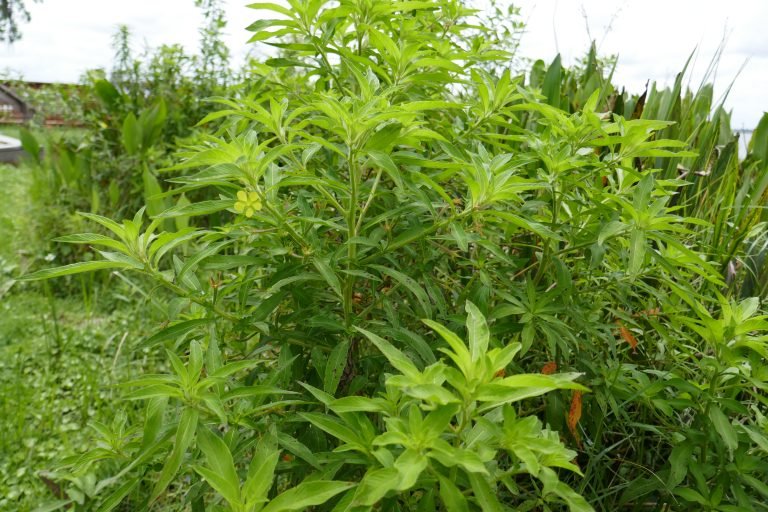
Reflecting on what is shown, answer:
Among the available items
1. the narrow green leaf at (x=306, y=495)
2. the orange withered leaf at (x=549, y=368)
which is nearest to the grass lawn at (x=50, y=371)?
the narrow green leaf at (x=306, y=495)

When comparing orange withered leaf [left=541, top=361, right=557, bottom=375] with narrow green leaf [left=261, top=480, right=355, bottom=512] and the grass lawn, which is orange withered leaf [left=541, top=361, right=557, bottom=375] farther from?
the grass lawn

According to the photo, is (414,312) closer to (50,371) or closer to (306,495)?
(306,495)

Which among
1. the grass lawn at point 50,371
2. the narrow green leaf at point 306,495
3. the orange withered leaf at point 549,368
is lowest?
the grass lawn at point 50,371

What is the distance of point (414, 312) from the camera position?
1696 millimetres

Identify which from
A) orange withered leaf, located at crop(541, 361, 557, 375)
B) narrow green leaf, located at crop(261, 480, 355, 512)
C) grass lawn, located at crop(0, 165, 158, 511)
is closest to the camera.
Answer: narrow green leaf, located at crop(261, 480, 355, 512)

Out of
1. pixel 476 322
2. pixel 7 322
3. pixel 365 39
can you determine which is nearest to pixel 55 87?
pixel 7 322

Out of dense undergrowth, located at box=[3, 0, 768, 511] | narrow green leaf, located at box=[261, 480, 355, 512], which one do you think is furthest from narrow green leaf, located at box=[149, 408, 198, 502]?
narrow green leaf, located at box=[261, 480, 355, 512]

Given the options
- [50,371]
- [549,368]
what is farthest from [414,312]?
[50,371]

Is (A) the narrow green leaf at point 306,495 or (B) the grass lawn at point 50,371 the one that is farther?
(B) the grass lawn at point 50,371

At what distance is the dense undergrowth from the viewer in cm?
116

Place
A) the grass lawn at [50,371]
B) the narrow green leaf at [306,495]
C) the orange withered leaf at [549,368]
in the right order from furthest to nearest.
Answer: the grass lawn at [50,371] → the orange withered leaf at [549,368] → the narrow green leaf at [306,495]

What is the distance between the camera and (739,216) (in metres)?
2.30

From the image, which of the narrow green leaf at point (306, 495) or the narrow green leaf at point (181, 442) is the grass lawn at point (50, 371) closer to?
the narrow green leaf at point (181, 442)

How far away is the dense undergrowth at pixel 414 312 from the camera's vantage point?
1.16 m
